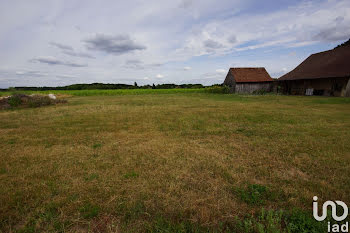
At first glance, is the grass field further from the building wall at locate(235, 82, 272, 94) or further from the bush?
the building wall at locate(235, 82, 272, 94)

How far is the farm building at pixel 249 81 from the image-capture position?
3141 cm

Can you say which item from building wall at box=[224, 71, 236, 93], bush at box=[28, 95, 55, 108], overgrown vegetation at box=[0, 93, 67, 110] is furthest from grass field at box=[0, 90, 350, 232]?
building wall at box=[224, 71, 236, 93]

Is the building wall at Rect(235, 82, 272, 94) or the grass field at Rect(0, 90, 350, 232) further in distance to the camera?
the building wall at Rect(235, 82, 272, 94)

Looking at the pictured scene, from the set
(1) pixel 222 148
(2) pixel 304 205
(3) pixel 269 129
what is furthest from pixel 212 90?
(2) pixel 304 205

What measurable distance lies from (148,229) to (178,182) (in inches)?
44.8

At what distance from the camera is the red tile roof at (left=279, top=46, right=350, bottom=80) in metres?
20.5

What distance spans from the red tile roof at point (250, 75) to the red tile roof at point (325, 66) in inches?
159

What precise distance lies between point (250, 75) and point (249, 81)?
2.05m

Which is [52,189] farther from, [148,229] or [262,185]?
[262,185]

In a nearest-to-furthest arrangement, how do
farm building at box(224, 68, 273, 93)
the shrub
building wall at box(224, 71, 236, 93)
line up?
the shrub, farm building at box(224, 68, 273, 93), building wall at box(224, 71, 236, 93)

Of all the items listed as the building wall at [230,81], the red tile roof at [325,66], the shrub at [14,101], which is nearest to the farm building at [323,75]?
the red tile roof at [325,66]
